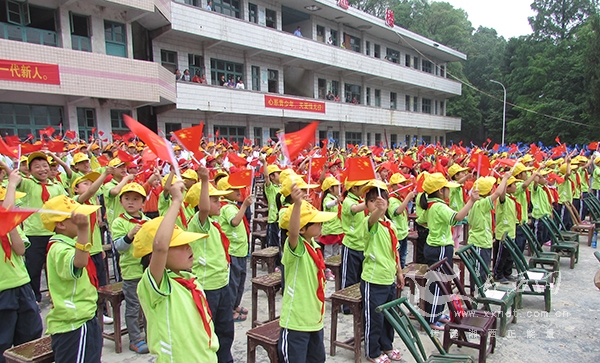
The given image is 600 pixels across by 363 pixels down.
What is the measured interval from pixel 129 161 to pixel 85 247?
3.21 m

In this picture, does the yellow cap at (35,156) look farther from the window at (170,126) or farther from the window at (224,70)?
the window at (224,70)

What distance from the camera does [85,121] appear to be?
1587 cm

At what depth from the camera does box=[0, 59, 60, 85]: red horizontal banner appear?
1283 cm

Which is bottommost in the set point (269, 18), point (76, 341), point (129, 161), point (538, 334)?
point (538, 334)

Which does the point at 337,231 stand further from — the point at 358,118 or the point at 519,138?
the point at 519,138

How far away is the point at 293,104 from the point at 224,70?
438 centimetres

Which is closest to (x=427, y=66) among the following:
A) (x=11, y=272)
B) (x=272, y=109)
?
(x=272, y=109)

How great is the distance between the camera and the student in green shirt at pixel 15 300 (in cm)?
355

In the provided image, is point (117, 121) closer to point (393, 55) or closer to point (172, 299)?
point (172, 299)

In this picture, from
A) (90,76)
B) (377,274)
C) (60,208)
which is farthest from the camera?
(90,76)

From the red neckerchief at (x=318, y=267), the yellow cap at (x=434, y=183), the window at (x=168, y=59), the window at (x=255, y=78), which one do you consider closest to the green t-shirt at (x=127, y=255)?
the red neckerchief at (x=318, y=267)

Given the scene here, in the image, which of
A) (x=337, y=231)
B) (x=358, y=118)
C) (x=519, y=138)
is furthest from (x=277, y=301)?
(x=519, y=138)

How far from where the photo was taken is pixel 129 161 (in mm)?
5797

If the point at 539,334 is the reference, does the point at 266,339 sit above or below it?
above
